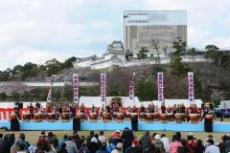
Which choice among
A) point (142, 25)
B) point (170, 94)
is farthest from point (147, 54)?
point (170, 94)

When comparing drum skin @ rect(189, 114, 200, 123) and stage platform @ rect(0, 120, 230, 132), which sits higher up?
drum skin @ rect(189, 114, 200, 123)

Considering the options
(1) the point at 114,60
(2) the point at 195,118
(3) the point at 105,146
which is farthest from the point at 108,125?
(1) the point at 114,60

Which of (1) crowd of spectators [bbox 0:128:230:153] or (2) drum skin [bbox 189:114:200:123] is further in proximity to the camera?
(2) drum skin [bbox 189:114:200:123]

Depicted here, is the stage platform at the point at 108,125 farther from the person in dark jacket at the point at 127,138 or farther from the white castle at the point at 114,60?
the white castle at the point at 114,60

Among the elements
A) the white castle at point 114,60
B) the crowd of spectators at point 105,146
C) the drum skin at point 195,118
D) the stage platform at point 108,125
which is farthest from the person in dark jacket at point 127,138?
the white castle at point 114,60

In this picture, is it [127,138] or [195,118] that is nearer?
[127,138]

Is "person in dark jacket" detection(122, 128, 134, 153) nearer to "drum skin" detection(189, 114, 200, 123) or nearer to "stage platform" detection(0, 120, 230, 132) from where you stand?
"stage platform" detection(0, 120, 230, 132)

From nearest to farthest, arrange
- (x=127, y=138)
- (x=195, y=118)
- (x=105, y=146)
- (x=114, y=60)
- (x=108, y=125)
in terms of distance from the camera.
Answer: (x=105, y=146)
(x=127, y=138)
(x=195, y=118)
(x=108, y=125)
(x=114, y=60)

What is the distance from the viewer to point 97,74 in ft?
386

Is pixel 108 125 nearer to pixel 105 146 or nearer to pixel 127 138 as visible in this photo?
pixel 127 138

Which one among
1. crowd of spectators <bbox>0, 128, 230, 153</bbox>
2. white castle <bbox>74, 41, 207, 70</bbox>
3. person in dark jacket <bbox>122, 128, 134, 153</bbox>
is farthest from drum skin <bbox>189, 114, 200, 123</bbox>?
white castle <bbox>74, 41, 207, 70</bbox>

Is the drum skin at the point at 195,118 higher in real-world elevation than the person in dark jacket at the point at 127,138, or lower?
higher

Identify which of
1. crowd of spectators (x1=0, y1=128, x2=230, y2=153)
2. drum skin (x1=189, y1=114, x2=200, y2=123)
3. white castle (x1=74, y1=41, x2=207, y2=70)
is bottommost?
crowd of spectators (x1=0, y1=128, x2=230, y2=153)

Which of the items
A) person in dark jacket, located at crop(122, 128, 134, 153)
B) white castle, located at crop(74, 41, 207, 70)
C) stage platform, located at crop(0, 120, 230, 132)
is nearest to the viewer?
person in dark jacket, located at crop(122, 128, 134, 153)
